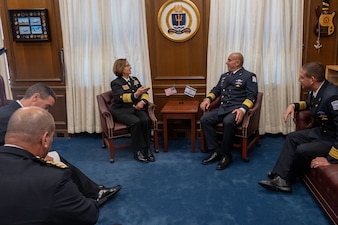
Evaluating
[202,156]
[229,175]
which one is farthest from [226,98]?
[229,175]

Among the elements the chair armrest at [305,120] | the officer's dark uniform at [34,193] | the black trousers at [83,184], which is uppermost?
the officer's dark uniform at [34,193]

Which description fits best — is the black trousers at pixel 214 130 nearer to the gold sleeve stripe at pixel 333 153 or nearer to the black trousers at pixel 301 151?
the black trousers at pixel 301 151

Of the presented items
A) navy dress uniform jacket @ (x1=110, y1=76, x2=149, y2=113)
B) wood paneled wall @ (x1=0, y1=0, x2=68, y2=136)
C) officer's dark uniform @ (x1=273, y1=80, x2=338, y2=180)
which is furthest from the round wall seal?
officer's dark uniform @ (x1=273, y1=80, x2=338, y2=180)

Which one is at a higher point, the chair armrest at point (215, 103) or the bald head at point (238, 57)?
the bald head at point (238, 57)

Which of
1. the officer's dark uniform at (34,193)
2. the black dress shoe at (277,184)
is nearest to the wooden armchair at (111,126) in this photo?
the black dress shoe at (277,184)

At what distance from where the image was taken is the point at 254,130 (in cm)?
394

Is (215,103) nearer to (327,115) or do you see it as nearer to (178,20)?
(178,20)

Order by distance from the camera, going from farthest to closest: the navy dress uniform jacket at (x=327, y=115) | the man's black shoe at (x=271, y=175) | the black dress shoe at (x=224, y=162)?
the black dress shoe at (x=224, y=162) < the man's black shoe at (x=271, y=175) < the navy dress uniform jacket at (x=327, y=115)

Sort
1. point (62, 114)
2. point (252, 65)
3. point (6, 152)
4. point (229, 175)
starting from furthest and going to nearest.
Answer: point (62, 114)
point (252, 65)
point (229, 175)
point (6, 152)

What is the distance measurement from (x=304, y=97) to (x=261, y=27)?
44.2 inches

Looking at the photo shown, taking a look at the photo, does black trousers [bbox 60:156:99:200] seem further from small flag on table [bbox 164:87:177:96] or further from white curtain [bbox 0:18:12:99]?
white curtain [bbox 0:18:12:99]

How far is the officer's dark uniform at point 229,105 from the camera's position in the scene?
3.63 metres

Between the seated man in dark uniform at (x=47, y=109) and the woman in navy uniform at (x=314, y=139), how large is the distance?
1.46m

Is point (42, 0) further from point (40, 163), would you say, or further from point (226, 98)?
point (40, 163)
